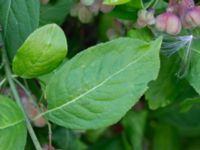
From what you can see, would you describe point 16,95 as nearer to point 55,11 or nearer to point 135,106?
point 55,11

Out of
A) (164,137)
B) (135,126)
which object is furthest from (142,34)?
(164,137)

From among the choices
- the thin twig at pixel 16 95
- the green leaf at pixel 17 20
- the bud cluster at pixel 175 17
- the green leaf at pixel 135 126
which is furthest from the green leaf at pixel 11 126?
the green leaf at pixel 135 126

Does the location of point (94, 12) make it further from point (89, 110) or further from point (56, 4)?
point (89, 110)

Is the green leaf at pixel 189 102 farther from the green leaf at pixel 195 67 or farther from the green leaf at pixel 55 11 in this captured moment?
the green leaf at pixel 55 11

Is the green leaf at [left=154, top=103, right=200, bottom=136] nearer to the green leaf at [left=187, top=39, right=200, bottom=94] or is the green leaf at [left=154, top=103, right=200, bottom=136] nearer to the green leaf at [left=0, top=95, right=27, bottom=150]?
the green leaf at [left=187, top=39, right=200, bottom=94]

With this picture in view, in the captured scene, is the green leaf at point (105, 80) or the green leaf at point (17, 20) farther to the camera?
the green leaf at point (17, 20)

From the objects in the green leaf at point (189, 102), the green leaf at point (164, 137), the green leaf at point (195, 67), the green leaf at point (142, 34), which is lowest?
the green leaf at point (164, 137)

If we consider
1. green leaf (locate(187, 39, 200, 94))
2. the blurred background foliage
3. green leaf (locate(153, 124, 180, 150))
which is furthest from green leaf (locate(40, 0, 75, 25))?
green leaf (locate(153, 124, 180, 150))
